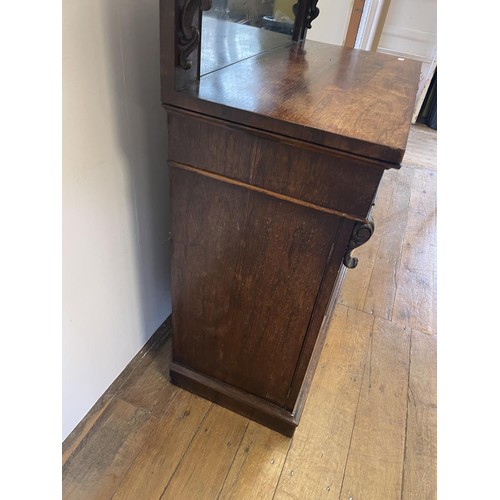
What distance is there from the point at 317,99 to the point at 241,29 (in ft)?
1.03

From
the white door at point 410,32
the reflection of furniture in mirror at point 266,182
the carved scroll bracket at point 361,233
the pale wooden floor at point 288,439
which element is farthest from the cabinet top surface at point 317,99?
the white door at point 410,32

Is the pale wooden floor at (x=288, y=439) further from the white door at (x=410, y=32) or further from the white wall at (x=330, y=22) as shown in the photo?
the white door at (x=410, y=32)

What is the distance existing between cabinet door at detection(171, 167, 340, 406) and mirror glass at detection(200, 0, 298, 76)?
0.86ft

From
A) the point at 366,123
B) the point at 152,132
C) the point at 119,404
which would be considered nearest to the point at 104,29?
the point at 152,132

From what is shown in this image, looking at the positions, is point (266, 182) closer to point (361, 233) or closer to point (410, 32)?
point (361, 233)

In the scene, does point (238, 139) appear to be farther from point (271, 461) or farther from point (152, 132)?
point (271, 461)

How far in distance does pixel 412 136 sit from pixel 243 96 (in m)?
3.25

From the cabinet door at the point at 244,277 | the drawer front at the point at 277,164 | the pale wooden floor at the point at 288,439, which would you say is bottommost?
the pale wooden floor at the point at 288,439

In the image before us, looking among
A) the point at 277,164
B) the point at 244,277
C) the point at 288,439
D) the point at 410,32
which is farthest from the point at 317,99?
the point at 410,32

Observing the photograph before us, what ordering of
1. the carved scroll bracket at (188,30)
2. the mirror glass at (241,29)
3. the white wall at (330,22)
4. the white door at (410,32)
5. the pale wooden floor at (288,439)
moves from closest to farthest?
the carved scroll bracket at (188,30) → the mirror glass at (241,29) → the pale wooden floor at (288,439) → the white wall at (330,22) → the white door at (410,32)

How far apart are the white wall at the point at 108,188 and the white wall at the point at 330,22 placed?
1140mm

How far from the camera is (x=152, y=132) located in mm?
928

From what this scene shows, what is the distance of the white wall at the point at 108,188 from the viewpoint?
27.0 inches

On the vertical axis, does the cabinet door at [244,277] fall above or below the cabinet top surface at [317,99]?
below
